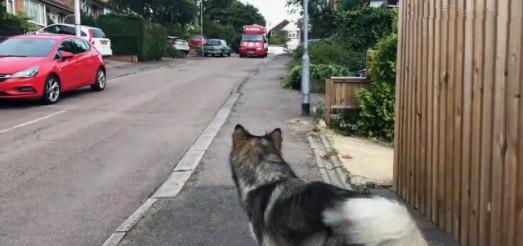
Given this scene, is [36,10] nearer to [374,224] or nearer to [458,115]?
[458,115]

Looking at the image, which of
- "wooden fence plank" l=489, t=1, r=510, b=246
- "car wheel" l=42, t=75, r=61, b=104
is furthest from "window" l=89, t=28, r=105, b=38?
"wooden fence plank" l=489, t=1, r=510, b=246

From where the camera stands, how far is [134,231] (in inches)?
218

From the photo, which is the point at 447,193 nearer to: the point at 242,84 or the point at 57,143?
the point at 57,143

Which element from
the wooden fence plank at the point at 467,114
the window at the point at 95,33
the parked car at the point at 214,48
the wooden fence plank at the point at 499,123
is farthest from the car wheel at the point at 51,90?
the parked car at the point at 214,48

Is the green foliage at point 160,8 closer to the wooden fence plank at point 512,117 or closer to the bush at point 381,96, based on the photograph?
the bush at point 381,96

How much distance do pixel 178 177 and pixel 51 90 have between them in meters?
8.66

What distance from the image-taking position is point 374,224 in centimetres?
293

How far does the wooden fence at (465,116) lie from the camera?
397 centimetres

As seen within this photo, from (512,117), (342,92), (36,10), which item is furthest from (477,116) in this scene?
(36,10)

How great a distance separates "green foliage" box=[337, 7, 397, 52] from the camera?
870 inches

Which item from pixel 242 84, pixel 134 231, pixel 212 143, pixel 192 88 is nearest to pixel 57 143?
pixel 212 143

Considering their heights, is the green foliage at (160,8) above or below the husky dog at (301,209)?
above

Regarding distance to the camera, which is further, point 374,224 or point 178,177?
point 178,177

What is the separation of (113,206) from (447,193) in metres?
3.36
